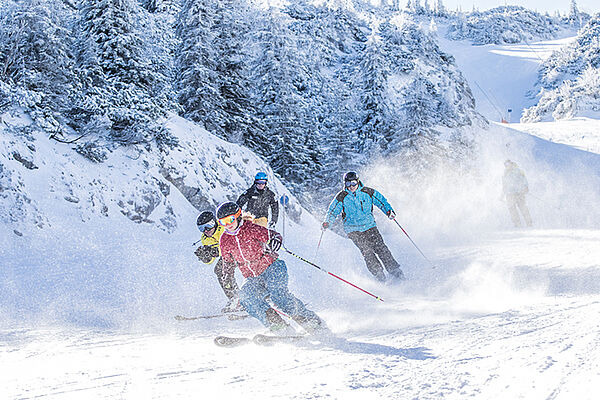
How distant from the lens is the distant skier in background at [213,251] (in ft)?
19.2

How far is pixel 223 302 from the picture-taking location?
7402 mm

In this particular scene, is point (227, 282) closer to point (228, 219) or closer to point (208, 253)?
point (208, 253)

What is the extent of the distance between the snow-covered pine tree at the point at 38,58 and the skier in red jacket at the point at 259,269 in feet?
18.6

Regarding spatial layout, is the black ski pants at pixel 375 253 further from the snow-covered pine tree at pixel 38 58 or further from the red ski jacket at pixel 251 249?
the snow-covered pine tree at pixel 38 58

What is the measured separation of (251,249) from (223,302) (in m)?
2.69

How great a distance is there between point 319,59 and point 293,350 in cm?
4720

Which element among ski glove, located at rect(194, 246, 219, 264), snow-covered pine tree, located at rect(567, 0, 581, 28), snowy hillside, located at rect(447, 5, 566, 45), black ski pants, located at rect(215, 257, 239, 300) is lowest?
black ski pants, located at rect(215, 257, 239, 300)

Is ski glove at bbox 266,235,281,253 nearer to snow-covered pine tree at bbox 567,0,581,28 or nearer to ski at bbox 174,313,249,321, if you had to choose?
ski at bbox 174,313,249,321

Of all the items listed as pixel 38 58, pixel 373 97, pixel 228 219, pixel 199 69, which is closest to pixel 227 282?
pixel 228 219

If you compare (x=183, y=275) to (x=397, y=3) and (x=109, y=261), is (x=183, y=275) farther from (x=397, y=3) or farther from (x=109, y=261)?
(x=397, y=3)

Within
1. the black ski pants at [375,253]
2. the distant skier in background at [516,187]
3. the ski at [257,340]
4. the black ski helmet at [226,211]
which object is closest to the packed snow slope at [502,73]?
the distant skier in background at [516,187]

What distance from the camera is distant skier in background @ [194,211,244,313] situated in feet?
19.2

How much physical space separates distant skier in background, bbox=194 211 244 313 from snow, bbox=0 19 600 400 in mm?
395

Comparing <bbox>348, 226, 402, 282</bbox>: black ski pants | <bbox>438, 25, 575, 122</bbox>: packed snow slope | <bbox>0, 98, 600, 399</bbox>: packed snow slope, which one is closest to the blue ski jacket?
<bbox>348, 226, 402, 282</bbox>: black ski pants
